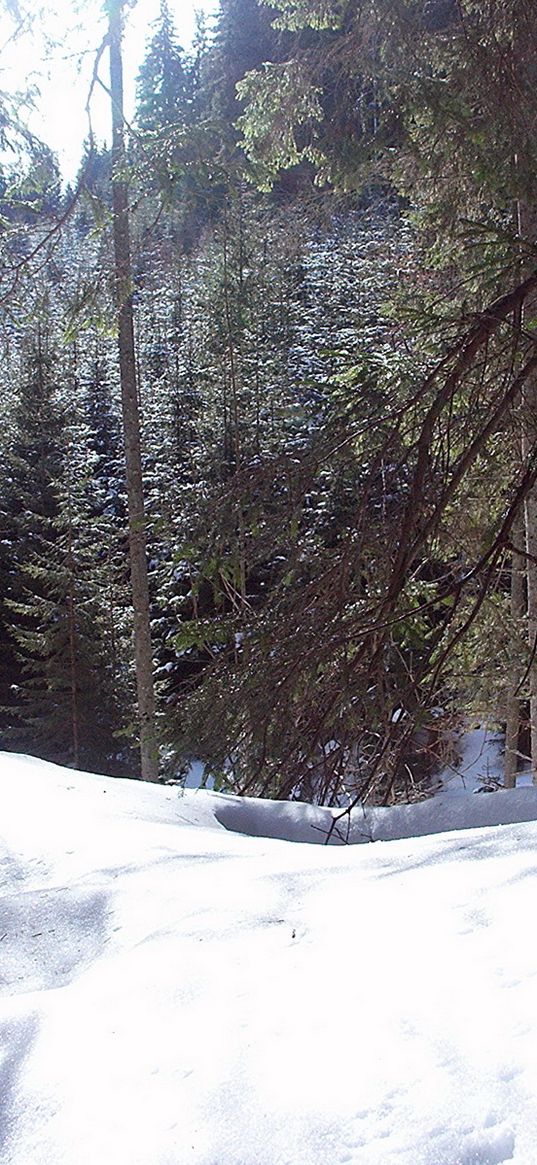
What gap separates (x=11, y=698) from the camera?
50.9 feet

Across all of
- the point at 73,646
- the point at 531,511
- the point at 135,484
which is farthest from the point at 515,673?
the point at 73,646

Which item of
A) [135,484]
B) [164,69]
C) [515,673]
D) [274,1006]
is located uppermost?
[164,69]

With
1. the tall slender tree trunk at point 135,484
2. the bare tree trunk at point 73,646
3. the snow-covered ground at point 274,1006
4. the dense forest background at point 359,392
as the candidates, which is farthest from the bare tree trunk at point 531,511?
the bare tree trunk at point 73,646

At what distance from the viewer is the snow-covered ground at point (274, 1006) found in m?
1.12

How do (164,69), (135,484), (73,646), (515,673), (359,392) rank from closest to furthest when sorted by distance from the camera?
(359,392)
(515,673)
(135,484)
(73,646)
(164,69)

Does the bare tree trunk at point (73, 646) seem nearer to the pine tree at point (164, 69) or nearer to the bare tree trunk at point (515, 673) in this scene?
the bare tree trunk at point (515, 673)

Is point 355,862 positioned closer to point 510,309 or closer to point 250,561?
point 250,561

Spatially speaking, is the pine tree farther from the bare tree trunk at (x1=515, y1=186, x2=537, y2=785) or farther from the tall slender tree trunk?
the bare tree trunk at (x1=515, y1=186, x2=537, y2=785)

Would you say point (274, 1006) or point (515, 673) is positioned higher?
point (515, 673)

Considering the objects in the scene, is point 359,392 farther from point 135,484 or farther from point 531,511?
point 135,484

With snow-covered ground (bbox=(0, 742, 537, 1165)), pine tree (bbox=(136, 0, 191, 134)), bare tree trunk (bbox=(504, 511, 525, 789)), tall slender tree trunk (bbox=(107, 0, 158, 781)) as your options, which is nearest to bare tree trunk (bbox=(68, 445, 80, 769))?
tall slender tree trunk (bbox=(107, 0, 158, 781))

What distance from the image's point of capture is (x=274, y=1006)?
57.6 inches

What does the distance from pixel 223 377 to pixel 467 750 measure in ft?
24.2

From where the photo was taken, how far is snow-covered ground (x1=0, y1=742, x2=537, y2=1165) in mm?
1117
